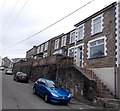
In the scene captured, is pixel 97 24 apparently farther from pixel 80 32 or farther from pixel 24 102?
pixel 24 102

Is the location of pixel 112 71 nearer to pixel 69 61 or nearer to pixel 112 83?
pixel 112 83

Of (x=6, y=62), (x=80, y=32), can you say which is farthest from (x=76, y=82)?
(x=6, y=62)

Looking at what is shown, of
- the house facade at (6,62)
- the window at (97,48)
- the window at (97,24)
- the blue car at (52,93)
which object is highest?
the house facade at (6,62)

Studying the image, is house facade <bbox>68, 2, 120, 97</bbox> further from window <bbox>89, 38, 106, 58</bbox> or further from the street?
the street

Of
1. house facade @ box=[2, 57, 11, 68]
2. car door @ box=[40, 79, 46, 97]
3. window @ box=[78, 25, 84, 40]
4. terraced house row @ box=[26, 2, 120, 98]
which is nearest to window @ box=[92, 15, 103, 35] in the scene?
terraced house row @ box=[26, 2, 120, 98]

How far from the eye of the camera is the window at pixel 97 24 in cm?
2075

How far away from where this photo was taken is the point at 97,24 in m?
21.5

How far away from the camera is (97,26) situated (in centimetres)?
2145

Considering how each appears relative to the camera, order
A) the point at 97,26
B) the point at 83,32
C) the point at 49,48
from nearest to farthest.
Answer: the point at 97,26 → the point at 83,32 → the point at 49,48

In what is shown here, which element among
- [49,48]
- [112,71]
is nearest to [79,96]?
[112,71]

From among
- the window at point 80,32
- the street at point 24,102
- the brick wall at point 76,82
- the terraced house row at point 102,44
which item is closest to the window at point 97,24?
the terraced house row at point 102,44

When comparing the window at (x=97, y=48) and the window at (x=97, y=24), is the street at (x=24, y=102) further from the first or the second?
the window at (x=97, y=24)

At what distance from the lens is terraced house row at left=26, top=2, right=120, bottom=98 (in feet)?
54.7

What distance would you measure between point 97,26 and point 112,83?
7335 mm
